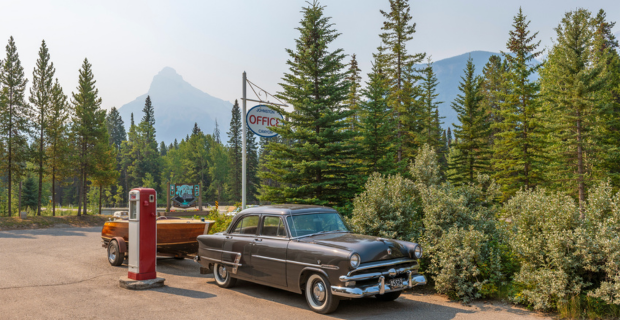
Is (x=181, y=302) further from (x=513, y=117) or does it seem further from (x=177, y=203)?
(x=177, y=203)

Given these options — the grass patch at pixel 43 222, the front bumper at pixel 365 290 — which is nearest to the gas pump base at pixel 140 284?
the front bumper at pixel 365 290

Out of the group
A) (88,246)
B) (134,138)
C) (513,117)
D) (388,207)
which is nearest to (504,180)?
(513,117)

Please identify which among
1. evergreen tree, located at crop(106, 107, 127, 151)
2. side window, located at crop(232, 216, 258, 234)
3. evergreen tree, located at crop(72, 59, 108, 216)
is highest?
evergreen tree, located at crop(106, 107, 127, 151)

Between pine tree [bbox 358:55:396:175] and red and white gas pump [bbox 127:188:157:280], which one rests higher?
pine tree [bbox 358:55:396:175]

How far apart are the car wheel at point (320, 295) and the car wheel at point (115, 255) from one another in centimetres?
646

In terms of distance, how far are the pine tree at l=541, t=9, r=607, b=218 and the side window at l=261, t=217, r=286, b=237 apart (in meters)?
26.3

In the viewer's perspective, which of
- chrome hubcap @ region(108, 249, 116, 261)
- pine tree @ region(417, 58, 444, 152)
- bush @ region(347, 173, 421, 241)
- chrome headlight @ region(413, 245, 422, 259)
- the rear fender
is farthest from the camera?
pine tree @ region(417, 58, 444, 152)

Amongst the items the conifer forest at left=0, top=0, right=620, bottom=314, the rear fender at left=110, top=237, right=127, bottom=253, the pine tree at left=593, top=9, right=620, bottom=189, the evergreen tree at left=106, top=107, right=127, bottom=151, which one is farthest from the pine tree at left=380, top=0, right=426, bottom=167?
the evergreen tree at left=106, top=107, right=127, bottom=151

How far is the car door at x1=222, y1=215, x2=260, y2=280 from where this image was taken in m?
7.54

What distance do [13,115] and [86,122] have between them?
5.26 m

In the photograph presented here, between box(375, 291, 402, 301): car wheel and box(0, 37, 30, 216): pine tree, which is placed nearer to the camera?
box(375, 291, 402, 301): car wheel

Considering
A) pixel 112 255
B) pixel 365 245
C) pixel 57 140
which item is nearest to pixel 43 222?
pixel 57 140

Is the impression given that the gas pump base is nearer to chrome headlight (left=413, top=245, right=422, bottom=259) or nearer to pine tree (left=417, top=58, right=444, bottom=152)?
chrome headlight (left=413, top=245, right=422, bottom=259)

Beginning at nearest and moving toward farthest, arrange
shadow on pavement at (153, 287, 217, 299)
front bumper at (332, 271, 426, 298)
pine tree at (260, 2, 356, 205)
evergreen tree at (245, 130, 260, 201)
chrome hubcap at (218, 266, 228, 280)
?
front bumper at (332, 271, 426, 298)
shadow on pavement at (153, 287, 217, 299)
chrome hubcap at (218, 266, 228, 280)
pine tree at (260, 2, 356, 205)
evergreen tree at (245, 130, 260, 201)
